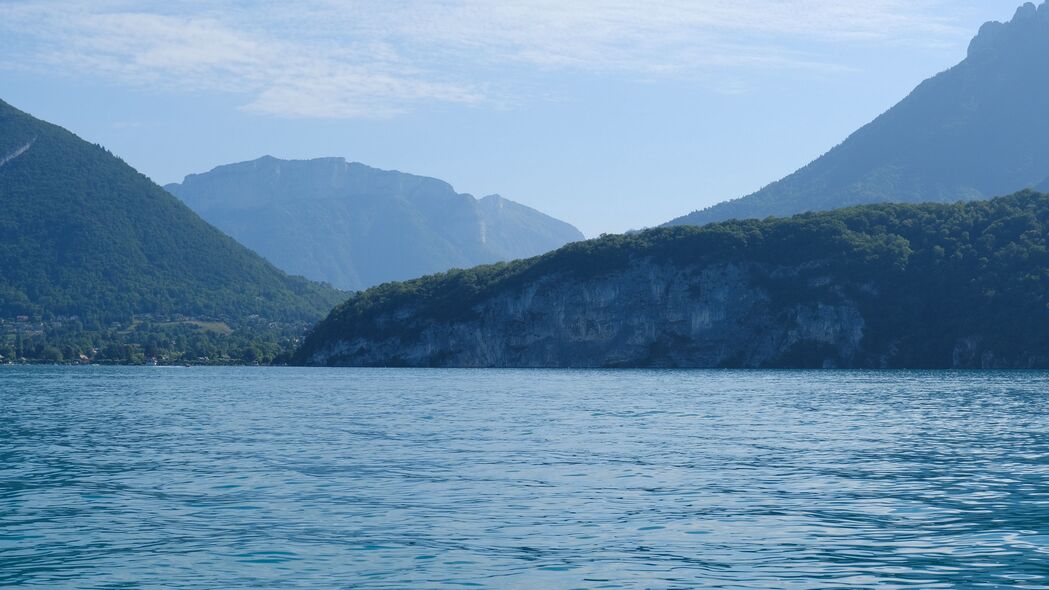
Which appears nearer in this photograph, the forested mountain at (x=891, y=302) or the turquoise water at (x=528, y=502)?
the turquoise water at (x=528, y=502)

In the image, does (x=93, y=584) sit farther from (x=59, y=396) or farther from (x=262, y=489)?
(x=59, y=396)

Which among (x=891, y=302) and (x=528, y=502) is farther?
(x=891, y=302)

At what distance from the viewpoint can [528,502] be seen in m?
31.9

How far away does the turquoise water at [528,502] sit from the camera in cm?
2339

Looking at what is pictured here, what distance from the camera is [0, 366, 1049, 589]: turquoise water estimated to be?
23.4 metres

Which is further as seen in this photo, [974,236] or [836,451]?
[974,236]

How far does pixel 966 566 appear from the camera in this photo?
76.4 feet

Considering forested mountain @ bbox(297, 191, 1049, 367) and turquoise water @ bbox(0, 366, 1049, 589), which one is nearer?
turquoise water @ bbox(0, 366, 1049, 589)

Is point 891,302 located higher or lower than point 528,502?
higher

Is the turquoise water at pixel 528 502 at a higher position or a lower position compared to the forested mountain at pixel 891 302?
lower

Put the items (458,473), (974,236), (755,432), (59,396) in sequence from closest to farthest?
(458,473), (755,432), (59,396), (974,236)

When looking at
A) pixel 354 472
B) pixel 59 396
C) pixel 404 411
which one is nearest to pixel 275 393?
pixel 59 396

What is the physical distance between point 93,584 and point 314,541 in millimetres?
5450

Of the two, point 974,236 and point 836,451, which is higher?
point 974,236
